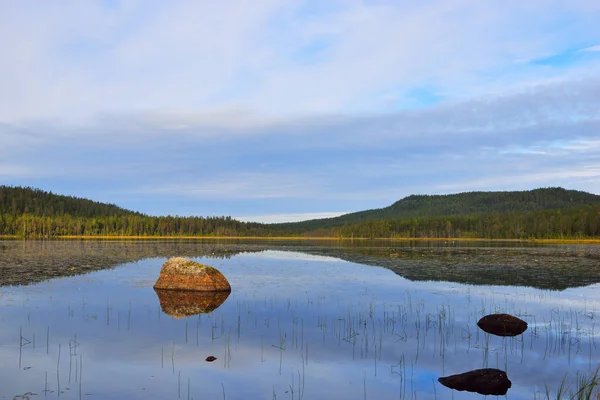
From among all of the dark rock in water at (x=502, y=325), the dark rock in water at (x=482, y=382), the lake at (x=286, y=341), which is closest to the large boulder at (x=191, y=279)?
the lake at (x=286, y=341)

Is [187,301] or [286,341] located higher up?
[187,301]

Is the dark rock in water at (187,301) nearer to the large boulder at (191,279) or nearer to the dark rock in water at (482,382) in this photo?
the large boulder at (191,279)

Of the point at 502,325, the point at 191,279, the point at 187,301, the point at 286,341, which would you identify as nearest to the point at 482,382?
the point at 286,341

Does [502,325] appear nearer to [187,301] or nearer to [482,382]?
[482,382]

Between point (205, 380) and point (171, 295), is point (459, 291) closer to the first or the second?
point (171, 295)

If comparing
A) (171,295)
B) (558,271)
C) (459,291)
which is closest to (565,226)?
(558,271)

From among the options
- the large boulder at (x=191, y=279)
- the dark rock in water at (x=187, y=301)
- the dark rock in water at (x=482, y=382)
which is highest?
the large boulder at (x=191, y=279)

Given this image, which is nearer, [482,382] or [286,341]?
[482,382]

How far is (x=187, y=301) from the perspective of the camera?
1072 inches

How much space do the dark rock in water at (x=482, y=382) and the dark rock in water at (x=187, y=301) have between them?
13399mm

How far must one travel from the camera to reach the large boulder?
30.9 m

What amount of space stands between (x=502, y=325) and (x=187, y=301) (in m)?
16.7

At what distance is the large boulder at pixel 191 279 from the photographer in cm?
3092

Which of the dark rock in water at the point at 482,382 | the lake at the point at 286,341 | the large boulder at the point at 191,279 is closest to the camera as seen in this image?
the dark rock in water at the point at 482,382
